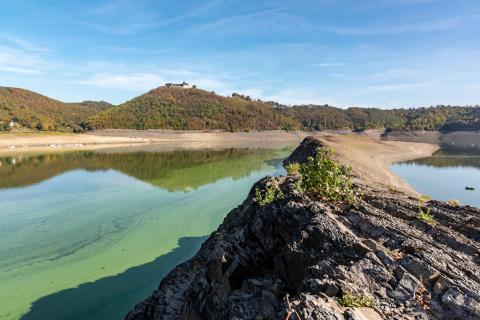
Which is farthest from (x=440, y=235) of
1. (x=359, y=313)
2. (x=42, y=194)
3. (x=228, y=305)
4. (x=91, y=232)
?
(x=42, y=194)

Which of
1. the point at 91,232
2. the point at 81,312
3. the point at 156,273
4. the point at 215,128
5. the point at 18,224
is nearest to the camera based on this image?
the point at 81,312

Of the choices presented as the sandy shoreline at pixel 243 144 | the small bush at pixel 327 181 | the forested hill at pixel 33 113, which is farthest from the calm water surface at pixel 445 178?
the forested hill at pixel 33 113

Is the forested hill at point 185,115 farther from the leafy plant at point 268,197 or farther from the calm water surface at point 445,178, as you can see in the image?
the leafy plant at point 268,197

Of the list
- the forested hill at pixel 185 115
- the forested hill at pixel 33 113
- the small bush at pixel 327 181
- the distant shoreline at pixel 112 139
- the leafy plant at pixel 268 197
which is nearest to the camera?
the small bush at pixel 327 181

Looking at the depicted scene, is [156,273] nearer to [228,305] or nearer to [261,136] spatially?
[228,305]

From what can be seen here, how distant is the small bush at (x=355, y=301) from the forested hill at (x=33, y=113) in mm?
135865

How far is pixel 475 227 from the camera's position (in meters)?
8.14

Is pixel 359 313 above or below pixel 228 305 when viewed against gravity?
above

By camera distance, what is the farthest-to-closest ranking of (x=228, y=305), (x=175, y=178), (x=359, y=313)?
(x=175, y=178) → (x=228, y=305) → (x=359, y=313)

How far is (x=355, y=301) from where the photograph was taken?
5.02 m

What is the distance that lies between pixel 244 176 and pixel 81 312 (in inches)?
1145

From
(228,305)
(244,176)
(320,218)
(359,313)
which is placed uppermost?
(320,218)

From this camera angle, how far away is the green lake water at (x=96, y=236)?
1209cm

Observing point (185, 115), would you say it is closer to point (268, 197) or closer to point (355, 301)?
point (268, 197)
